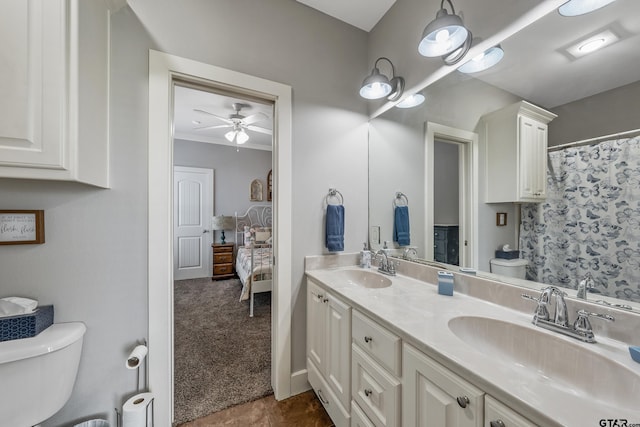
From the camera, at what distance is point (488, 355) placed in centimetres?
90

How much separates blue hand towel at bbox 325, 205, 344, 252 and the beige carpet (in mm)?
1134

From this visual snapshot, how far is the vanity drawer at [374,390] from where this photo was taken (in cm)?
Result: 91

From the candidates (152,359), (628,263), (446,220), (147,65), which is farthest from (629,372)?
(147,65)

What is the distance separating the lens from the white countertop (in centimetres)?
51

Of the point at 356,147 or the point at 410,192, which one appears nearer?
the point at 410,192

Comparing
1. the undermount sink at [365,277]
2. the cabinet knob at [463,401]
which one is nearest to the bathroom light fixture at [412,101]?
the undermount sink at [365,277]

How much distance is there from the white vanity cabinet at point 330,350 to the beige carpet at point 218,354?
0.48 metres

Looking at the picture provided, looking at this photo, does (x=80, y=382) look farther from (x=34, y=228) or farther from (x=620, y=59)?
(x=620, y=59)

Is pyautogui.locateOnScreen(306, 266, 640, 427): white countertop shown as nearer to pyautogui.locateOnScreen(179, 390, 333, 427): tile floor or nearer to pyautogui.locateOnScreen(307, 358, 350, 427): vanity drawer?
pyautogui.locateOnScreen(307, 358, 350, 427): vanity drawer

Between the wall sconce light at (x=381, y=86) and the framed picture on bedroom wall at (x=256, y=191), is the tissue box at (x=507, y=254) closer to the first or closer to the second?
the wall sconce light at (x=381, y=86)

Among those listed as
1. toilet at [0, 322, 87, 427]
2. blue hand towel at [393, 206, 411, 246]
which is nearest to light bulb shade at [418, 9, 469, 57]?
blue hand towel at [393, 206, 411, 246]

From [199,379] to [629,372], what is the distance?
2253 mm

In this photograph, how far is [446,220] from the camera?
1.50 meters

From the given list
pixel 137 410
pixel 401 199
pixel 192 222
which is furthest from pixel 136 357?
pixel 192 222
